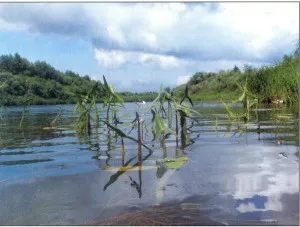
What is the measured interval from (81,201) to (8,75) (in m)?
11.4

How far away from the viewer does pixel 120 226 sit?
1.79m

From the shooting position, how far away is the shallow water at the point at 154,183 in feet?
6.28

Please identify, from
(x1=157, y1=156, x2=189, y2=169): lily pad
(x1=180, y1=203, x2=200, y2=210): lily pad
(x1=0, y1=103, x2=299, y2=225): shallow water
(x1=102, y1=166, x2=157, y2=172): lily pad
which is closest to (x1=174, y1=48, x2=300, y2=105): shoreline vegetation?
(x1=0, y1=103, x2=299, y2=225): shallow water

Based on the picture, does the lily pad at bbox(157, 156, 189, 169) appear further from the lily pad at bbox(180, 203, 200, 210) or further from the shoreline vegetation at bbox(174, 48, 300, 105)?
the shoreline vegetation at bbox(174, 48, 300, 105)

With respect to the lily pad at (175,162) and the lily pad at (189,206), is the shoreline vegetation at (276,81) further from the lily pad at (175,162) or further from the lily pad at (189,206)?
the lily pad at (189,206)

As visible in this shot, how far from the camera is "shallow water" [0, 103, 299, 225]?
191cm

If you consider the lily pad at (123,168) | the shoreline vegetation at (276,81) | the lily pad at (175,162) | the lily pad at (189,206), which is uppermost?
the shoreline vegetation at (276,81)

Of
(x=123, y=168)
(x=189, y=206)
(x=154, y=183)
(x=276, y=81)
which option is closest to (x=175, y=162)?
(x=123, y=168)

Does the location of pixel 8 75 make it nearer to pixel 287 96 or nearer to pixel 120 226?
→ pixel 287 96

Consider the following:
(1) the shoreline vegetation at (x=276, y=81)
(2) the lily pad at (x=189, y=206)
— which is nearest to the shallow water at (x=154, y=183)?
(2) the lily pad at (x=189, y=206)

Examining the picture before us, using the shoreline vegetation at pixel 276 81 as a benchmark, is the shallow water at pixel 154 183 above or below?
below

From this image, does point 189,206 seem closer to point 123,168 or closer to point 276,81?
point 123,168

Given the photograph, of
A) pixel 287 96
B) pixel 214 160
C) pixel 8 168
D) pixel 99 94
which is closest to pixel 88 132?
pixel 99 94

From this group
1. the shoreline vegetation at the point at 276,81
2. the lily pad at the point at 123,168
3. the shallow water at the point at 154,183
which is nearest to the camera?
the shallow water at the point at 154,183
